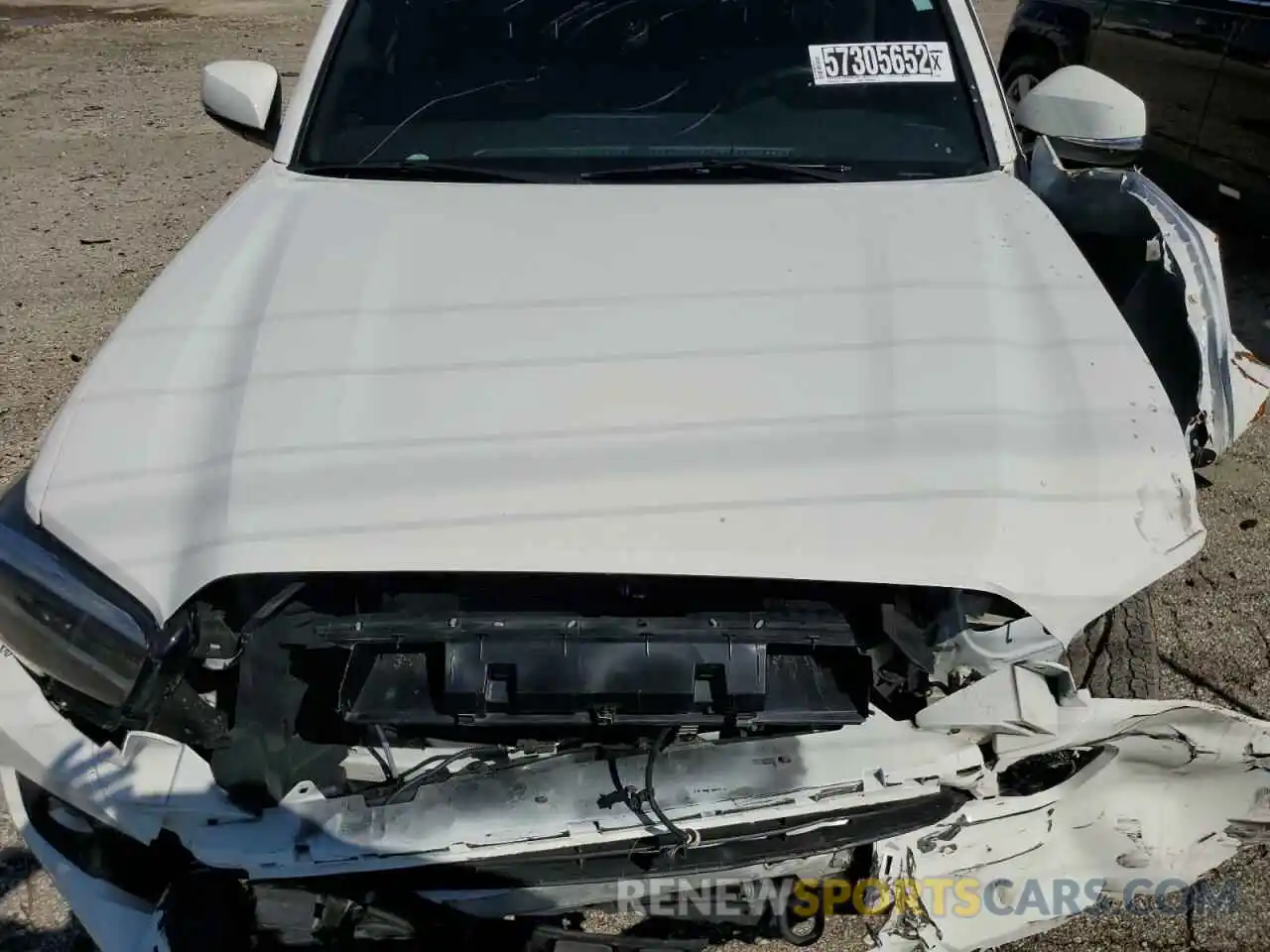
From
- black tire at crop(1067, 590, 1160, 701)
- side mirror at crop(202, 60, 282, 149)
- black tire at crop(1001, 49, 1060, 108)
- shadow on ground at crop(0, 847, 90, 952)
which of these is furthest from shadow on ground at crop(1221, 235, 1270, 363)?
shadow on ground at crop(0, 847, 90, 952)

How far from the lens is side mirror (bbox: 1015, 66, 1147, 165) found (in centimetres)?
274

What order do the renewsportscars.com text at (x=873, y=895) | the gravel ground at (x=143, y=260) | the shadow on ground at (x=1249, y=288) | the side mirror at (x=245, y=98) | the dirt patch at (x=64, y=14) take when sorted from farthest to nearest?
the dirt patch at (x=64, y=14) → the shadow on ground at (x=1249, y=288) → the side mirror at (x=245, y=98) → the gravel ground at (x=143, y=260) → the renewsportscars.com text at (x=873, y=895)

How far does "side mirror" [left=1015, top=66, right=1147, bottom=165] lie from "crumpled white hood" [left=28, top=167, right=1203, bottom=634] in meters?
0.54

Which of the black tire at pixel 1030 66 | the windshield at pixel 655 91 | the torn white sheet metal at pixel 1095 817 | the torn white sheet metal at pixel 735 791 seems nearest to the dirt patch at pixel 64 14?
the black tire at pixel 1030 66

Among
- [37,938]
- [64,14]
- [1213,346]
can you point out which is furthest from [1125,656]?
[64,14]

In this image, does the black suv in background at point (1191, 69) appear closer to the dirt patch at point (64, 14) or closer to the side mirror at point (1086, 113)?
the side mirror at point (1086, 113)

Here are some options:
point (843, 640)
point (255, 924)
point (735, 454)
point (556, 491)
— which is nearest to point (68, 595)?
point (255, 924)

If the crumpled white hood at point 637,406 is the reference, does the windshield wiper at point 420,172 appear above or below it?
above

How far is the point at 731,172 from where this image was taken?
8.22 feet

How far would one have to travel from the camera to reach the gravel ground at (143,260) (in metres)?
2.26

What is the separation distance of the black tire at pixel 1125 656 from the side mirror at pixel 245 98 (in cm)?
246

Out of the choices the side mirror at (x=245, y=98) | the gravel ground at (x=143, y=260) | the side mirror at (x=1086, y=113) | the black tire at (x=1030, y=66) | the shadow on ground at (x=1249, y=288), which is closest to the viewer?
the gravel ground at (x=143, y=260)

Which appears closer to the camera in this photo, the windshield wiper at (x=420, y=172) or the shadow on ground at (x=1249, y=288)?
the windshield wiper at (x=420, y=172)

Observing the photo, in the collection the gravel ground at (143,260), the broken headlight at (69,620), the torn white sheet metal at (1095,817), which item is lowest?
the gravel ground at (143,260)
